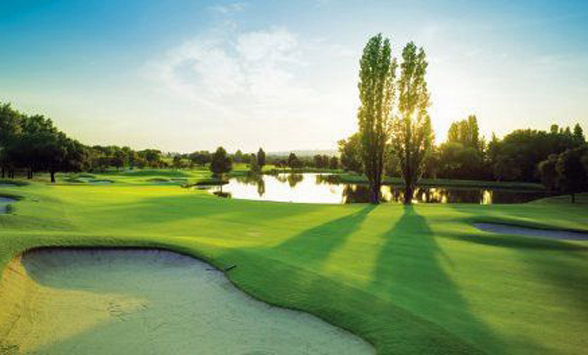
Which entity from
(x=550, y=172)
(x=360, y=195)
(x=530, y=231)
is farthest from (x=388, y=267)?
(x=550, y=172)

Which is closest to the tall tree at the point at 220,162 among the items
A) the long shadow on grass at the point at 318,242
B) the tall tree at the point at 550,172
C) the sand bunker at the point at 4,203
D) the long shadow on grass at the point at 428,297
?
the sand bunker at the point at 4,203

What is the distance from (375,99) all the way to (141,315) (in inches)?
1425

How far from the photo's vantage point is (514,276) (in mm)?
12961

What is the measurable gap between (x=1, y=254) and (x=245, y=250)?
8.20m

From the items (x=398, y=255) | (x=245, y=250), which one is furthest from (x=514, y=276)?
(x=245, y=250)

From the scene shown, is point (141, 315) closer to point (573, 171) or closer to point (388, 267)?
point (388, 267)

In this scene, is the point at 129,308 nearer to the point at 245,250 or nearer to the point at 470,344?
the point at 245,250

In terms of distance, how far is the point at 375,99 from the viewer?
40344mm

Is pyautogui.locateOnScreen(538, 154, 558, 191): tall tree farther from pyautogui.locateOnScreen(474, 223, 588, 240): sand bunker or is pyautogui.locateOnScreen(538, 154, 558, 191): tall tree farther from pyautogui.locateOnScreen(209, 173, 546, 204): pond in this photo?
pyautogui.locateOnScreen(474, 223, 588, 240): sand bunker

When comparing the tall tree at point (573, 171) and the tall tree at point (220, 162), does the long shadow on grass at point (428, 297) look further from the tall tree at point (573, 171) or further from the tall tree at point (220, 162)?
the tall tree at point (220, 162)

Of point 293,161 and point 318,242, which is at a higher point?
point 293,161

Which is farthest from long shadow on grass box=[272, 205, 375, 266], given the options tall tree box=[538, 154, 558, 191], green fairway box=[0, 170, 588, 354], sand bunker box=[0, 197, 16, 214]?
tall tree box=[538, 154, 558, 191]

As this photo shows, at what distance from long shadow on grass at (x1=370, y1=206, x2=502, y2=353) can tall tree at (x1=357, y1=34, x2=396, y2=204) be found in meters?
23.1

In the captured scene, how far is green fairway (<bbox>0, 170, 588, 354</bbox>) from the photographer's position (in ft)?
27.3
